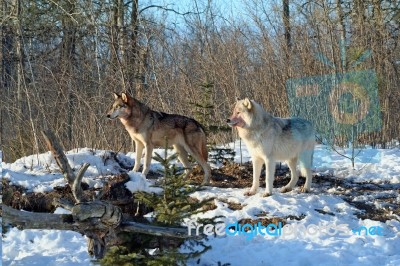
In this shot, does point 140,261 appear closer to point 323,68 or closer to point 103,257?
point 103,257

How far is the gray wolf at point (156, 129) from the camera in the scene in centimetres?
808

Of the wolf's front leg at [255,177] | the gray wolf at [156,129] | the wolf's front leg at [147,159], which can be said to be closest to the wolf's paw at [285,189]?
the wolf's front leg at [255,177]

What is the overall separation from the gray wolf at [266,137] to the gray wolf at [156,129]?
136 centimetres

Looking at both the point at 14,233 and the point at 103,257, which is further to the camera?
the point at 14,233

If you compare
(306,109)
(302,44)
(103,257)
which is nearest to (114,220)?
(103,257)

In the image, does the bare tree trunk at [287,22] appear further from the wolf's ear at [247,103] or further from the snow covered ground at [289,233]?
the wolf's ear at [247,103]

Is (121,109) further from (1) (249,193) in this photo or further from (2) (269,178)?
(2) (269,178)

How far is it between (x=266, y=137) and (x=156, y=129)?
7.58 ft

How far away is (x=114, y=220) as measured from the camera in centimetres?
381

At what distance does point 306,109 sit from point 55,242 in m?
7.93

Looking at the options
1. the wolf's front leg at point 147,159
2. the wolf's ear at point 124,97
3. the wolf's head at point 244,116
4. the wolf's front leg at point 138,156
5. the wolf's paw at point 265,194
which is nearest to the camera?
the wolf's paw at point 265,194

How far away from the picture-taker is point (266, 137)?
676 cm

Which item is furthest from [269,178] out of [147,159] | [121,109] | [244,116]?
[121,109]

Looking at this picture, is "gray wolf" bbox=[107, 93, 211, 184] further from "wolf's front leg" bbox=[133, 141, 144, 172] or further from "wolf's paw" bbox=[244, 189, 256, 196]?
"wolf's paw" bbox=[244, 189, 256, 196]
